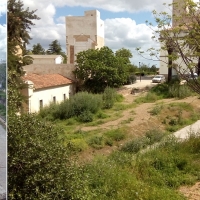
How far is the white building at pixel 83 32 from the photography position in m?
24.5

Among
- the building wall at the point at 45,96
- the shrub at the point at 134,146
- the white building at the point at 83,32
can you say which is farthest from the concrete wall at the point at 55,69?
the shrub at the point at 134,146

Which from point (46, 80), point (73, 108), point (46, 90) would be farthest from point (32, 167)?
point (46, 80)

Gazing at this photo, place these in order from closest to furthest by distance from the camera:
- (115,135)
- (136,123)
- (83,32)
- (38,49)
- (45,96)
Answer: (115,135) → (136,123) → (45,96) → (83,32) → (38,49)

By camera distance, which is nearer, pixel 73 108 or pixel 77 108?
pixel 73 108

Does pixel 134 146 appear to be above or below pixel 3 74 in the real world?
below

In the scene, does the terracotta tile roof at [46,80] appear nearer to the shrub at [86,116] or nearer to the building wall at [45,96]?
the building wall at [45,96]

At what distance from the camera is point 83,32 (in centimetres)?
2541

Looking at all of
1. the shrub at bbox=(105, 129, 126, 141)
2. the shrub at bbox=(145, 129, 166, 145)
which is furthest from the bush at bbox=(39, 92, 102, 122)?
the shrub at bbox=(145, 129, 166, 145)

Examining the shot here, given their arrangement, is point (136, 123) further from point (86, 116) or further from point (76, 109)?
point (76, 109)

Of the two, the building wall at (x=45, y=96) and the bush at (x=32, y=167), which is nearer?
the bush at (x=32, y=167)

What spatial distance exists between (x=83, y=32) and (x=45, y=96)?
9786 mm

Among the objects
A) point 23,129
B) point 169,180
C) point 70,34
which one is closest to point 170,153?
point 169,180

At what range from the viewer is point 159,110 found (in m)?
16.2

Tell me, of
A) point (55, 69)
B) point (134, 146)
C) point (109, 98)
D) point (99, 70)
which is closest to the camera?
point (134, 146)
